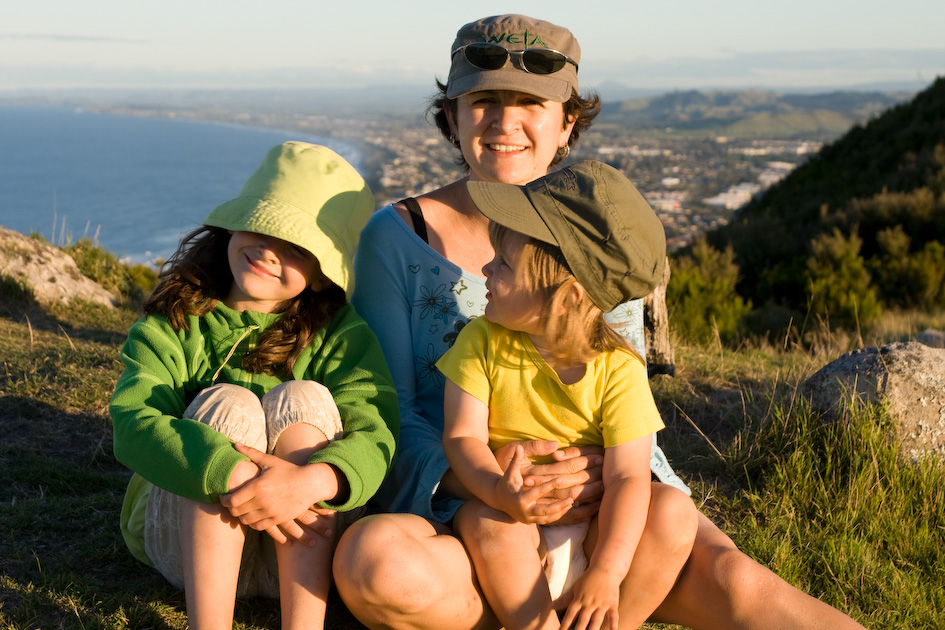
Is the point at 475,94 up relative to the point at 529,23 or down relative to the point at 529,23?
down

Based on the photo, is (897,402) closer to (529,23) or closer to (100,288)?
(529,23)

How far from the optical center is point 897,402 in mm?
3137

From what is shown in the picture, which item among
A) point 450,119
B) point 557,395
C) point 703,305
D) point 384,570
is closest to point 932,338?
point 703,305

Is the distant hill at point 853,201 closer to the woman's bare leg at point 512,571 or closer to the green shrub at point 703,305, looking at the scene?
the green shrub at point 703,305

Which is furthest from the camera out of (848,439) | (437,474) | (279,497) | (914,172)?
(914,172)

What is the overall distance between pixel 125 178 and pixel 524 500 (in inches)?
1755

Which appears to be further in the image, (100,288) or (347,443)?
(100,288)

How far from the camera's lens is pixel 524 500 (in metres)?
1.77

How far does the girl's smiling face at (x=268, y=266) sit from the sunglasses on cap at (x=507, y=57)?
2.73 feet

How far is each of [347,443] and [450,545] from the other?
0.37 meters

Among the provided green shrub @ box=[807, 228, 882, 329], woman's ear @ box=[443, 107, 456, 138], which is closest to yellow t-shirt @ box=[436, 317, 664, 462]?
woman's ear @ box=[443, 107, 456, 138]

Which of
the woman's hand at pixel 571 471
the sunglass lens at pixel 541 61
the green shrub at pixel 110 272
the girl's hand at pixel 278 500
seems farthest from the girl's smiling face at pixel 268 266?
the green shrub at pixel 110 272

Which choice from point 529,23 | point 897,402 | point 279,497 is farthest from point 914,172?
point 279,497

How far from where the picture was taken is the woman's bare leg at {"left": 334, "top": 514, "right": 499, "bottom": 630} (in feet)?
5.88
